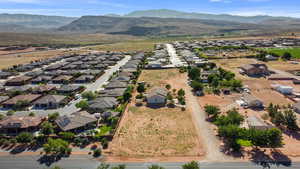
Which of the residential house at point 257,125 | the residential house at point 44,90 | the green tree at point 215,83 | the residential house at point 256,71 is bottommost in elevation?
the residential house at point 257,125

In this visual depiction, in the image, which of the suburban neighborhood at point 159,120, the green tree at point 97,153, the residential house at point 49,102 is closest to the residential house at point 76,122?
the suburban neighborhood at point 159,120

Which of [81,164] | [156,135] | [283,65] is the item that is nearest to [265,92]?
[156,135]

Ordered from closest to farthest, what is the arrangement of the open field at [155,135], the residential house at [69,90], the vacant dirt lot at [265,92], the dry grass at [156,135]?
the open field at [155,135], the dry grass at [156,135], the vacant dirt lot at [265,92], the residential house at [69,90]

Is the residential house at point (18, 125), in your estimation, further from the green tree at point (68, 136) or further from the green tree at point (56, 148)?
the green tree at point (56, 148)

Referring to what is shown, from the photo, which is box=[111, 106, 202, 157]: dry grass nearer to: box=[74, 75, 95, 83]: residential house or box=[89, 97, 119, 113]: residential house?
box=[89, 97, 119, 113]: residential house

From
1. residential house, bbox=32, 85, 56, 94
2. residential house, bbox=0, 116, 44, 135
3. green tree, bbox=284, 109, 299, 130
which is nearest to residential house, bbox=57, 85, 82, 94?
residential house, bbox=32, 85, 56, 94

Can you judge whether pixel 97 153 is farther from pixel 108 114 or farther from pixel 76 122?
pixel 108 114
